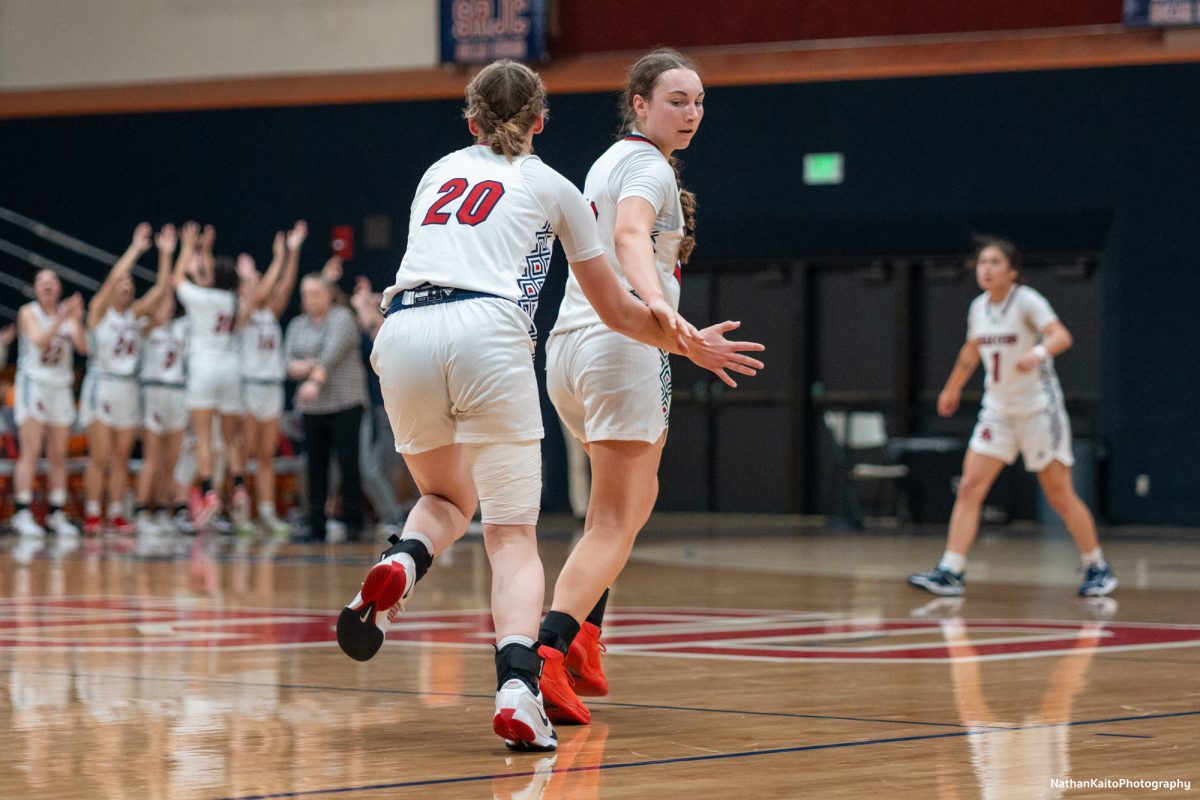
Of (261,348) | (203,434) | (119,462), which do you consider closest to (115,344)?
(119,462)

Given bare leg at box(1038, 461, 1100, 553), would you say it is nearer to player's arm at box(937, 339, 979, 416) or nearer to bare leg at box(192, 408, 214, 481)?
player's arm at box(937, 339, 979, 416)

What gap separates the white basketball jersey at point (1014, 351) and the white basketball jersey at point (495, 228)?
17.1ft

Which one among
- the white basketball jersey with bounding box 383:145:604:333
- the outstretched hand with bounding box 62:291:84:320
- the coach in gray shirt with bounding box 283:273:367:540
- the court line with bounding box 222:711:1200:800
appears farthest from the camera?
the outstretched hand with bounding box 62:291:84:320

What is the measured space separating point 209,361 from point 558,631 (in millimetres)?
10329

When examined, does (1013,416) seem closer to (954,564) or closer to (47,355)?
(954,564)

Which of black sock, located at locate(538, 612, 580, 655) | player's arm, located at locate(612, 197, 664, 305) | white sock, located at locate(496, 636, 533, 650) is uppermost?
player's arm, located at locate(612, 197, 664, 305)

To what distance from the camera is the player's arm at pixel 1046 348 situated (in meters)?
8.92

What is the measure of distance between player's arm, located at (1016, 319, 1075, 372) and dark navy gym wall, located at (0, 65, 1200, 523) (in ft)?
25.9

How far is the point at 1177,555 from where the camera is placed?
1245 centimetres

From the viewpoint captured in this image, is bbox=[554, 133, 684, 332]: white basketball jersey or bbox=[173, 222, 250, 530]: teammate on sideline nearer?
bbox=[554, 133, 684, 332]: white basketball jersey

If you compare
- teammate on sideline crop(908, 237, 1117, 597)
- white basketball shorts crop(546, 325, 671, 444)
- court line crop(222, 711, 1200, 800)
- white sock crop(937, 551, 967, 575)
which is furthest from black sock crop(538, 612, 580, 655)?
white sock crop(937, 551, 967, 575)

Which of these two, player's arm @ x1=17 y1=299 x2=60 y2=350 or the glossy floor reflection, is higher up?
player's arm @ x1=17 y1=299 x2=60 y2=350

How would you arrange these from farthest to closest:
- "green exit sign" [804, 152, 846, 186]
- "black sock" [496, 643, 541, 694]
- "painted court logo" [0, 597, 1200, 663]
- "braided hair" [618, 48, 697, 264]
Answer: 1. "green exit sign" [804, 152, 846, 186]
2. "painted court logo" [0, 597, 1200, 663]
3. "braided hair" [618, 48, 697, 264]
4. "black sock" [496, 643, 541, 694]

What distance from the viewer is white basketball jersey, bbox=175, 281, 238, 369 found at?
14.2 meters
